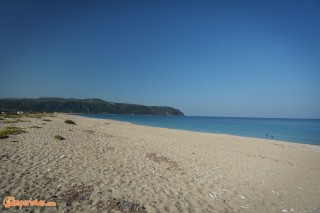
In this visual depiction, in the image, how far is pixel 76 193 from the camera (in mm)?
6156

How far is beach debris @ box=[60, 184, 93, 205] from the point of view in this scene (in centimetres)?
578

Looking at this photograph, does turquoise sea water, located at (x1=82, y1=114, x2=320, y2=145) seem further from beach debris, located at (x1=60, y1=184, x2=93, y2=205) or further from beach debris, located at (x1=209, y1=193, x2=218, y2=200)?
beach debris, located at (x1=60, y1=184, x2=93, y2=205)

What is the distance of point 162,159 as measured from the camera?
11.9m

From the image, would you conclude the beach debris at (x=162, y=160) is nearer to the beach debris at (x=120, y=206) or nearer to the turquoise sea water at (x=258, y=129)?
the beach debris at (x=120, y=206)

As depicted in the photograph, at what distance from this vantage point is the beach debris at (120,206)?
217 inches

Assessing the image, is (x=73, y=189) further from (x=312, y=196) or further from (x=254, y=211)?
(x=312, y=196)

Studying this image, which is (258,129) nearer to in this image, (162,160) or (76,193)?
(162,160)

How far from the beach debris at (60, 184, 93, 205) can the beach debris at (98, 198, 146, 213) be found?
785 mm

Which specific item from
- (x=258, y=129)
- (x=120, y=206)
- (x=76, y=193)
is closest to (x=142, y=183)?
(x=120, y=206)

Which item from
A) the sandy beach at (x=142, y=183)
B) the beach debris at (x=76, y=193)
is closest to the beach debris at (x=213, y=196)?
the sandy beach at (x=142, y=183)

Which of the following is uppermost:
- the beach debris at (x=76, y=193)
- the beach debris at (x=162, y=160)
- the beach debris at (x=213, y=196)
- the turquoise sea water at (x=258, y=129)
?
the beach debris at (x=76, y=193)

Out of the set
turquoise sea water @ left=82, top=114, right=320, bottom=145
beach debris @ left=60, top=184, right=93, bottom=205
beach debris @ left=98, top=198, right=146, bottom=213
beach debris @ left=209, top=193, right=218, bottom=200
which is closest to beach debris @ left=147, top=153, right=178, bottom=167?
beach debris @ left=209, top=193, right=218, bottom=200

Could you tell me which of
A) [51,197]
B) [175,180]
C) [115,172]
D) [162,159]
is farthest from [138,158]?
[51,197]

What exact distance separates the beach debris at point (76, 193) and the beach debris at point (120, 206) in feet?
2.58
